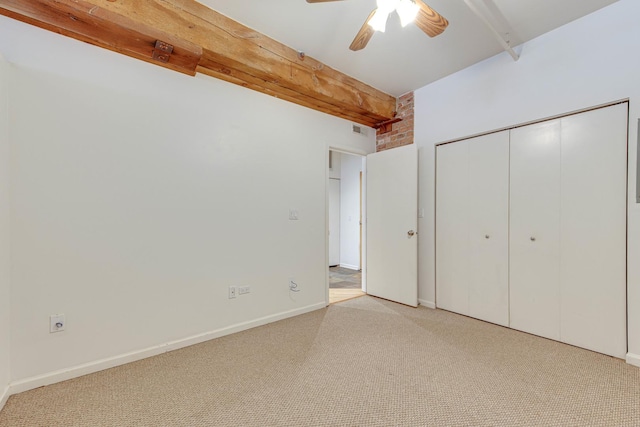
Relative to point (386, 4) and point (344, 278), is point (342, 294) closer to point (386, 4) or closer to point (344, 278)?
point (344, 278)

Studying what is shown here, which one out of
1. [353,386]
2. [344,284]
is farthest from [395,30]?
[344,284]

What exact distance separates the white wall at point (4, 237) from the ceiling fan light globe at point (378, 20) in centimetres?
223

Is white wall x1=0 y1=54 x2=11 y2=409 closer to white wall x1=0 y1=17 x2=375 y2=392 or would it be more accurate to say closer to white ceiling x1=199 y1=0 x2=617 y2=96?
white wall x1=0 y1=17 x2=375 y2=392

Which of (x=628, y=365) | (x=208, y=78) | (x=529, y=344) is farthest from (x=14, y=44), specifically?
(x=628, y=365)

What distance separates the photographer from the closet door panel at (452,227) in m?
3.16

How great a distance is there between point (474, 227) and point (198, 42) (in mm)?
3121

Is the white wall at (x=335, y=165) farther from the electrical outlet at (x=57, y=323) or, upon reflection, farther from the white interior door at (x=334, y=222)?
the electrical outlet at (x=57, y=323)

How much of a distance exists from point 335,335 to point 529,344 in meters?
1.67

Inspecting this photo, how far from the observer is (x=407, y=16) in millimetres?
1697

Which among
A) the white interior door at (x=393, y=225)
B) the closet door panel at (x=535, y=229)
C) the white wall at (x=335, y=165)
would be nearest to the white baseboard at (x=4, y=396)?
the white interior door at (x=393, y=225)

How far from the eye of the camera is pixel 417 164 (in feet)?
11.3

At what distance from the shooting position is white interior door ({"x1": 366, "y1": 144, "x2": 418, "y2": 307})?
342 cm

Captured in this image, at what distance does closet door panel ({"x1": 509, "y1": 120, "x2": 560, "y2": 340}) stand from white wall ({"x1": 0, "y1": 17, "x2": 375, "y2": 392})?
224 cm

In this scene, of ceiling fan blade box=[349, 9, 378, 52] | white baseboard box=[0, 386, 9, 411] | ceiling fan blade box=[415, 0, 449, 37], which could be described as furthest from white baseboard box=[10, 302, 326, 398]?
ceiling fan blade box=[415, 0, 449, 37]
